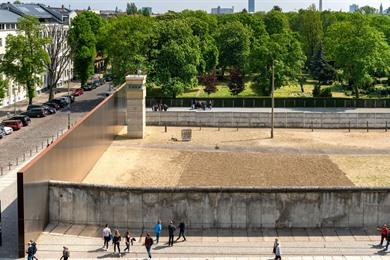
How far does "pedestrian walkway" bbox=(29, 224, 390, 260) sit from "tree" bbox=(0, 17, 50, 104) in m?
43.0

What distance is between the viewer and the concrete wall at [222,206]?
108ft

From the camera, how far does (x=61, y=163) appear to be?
3650 cm

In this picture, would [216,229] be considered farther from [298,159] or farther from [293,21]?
[293,21]

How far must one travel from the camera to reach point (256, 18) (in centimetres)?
12481

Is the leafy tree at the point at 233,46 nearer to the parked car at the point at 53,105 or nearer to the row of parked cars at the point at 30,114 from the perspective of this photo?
the row of parked cars at the point at 30,114

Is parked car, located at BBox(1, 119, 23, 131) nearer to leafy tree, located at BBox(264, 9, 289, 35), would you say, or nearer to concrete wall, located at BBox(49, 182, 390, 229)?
concrete wall, located at BBox(49, 182, 390, 229)

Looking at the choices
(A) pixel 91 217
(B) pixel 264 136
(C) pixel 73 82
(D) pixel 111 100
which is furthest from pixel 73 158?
(C) pixel 73 82

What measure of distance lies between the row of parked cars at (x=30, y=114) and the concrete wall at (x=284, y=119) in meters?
12.4

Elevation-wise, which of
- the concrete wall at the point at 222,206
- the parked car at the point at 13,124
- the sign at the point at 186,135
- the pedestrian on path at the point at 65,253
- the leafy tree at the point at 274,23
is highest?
the leafy tree at the point at 274,23

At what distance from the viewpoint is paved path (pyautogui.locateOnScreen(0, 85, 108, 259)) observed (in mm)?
32534

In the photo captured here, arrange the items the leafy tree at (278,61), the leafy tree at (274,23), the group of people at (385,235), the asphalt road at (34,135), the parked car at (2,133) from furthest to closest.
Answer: the leafy tree at (274,23) → the leafy tree at (278,61) → the parked car at (2,133) → the asphalt road at (34,135) → the group of people at (385,235)

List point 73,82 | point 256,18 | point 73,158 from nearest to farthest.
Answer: point 73,158, point 73,82, point 256,18

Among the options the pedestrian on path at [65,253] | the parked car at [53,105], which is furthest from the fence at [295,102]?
the pedestrian on path at [65,253]

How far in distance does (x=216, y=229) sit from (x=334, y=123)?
34.7m
